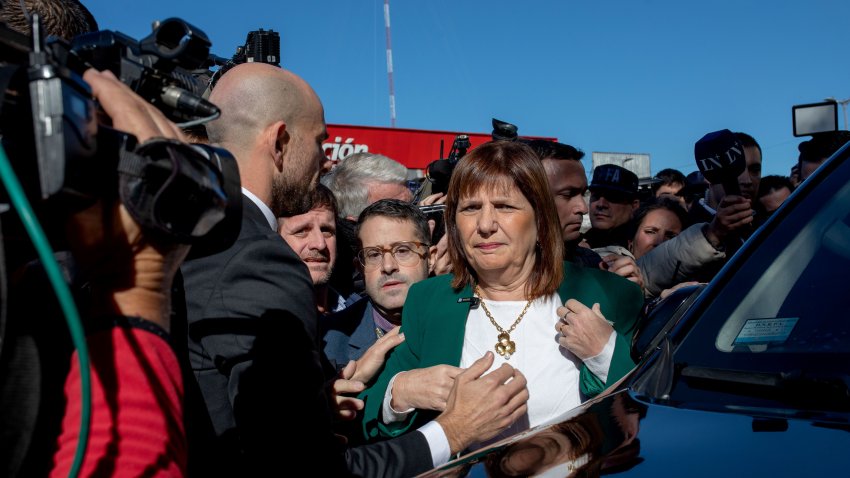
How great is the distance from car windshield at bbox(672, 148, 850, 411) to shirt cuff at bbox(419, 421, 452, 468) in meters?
0.70

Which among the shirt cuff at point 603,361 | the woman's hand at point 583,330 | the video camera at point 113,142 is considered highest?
the video camera at point 113,142

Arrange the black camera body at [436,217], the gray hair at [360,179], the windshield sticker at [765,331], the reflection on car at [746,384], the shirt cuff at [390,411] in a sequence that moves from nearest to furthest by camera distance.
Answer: the reflection on car at [746,384] < the windshield sticker at [765,331] < the shirt cuff at [390,411] < the black camera body at [436,217] < the gray hair at [360,179]

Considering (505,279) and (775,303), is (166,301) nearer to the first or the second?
(775,303)

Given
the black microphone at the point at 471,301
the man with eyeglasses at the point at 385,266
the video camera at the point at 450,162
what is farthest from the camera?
the video camera at the point at 450,162

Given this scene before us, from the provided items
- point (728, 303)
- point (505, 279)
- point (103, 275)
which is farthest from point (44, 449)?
point (505, 279)

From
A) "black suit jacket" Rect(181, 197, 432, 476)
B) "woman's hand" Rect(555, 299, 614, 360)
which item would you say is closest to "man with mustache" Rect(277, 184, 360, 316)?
"woman's hand" Rect(555, 299, 614, 360)

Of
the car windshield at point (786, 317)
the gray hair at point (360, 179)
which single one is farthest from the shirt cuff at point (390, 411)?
the gray hair at point (360, 179)

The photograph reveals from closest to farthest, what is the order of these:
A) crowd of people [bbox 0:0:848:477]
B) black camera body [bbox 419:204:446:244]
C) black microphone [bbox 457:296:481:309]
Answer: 1. crowd of people [bbox 0:0:848:477]
2. black microphone [bbox 457:296:481:309]
3. black camera body [bbox 419:204:446:244]

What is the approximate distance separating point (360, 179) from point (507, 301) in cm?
226

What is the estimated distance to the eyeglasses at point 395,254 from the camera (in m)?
3.46

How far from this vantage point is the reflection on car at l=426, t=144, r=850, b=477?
1312mm

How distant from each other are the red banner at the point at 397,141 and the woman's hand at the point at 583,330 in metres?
10.8

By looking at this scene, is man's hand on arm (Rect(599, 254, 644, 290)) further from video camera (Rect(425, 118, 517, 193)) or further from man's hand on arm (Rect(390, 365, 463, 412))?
man's hand on arm (Rect(390, 365, 463, 412))

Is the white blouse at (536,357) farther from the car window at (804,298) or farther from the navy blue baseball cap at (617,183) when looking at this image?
the navy blue baseball cap at (617,183)
